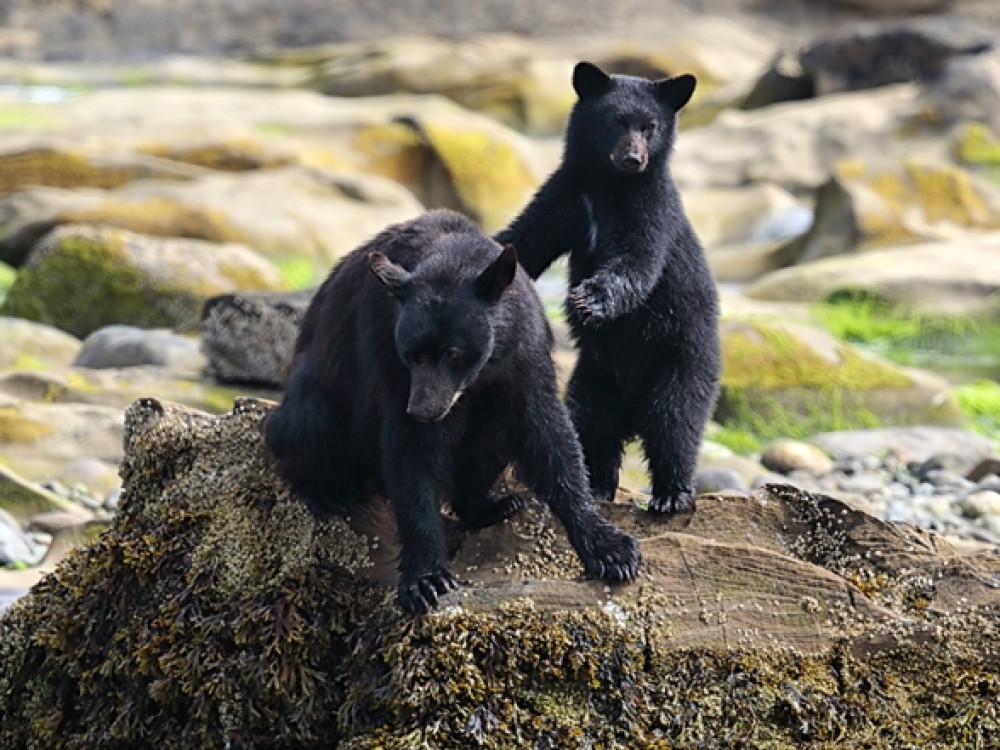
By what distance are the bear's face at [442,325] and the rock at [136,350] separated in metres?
8.54

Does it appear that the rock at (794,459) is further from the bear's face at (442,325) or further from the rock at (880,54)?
the rock at (880,54)

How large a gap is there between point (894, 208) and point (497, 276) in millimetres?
16202

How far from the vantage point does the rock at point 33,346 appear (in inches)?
562

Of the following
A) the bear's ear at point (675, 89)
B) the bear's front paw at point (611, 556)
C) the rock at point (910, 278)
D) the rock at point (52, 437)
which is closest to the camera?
the bear's front paw at point (611, 556)

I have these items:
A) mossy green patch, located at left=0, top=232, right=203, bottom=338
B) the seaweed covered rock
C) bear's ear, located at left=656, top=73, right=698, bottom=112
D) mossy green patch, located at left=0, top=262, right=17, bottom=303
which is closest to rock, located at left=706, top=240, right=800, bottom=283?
mossy green patch, located at left=0, top=232, right=203, bottom=338

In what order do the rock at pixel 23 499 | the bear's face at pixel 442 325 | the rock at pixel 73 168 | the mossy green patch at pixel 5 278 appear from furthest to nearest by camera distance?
the rock at pixel 73 168, the mossy green patch at pixel 5 278, the rock at pixel 23 499, the bear's face at pixel 442 325

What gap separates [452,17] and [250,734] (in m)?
36.9

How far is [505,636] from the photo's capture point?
511 centimetres

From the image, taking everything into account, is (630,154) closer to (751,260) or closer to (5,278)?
(5,278)

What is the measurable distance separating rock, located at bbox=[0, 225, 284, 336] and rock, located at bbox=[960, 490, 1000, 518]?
7.92 meters

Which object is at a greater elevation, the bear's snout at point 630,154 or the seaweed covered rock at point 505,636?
the bear's snout at point 630,154

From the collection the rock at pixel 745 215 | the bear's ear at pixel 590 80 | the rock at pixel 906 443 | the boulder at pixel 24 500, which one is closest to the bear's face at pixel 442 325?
the bear's ear at pixel 590 80

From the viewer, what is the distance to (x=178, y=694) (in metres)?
5.51

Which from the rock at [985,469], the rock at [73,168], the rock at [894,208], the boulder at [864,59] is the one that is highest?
the rock at [985,469]
